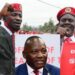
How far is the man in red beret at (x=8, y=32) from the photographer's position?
323 centimetres

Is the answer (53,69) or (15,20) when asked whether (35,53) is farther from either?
(15,20)

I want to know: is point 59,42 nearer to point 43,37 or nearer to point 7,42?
point 43,37

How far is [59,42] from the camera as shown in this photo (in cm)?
359

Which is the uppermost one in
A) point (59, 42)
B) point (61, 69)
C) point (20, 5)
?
point (20, 5)

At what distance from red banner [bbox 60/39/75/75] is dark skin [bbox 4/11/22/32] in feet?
1.41

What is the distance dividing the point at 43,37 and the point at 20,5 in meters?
0.33

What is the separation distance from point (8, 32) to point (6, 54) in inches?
8.4

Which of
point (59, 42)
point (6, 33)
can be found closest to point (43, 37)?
point (59, 42)

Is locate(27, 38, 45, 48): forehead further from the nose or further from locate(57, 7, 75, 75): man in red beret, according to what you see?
locate(57, 7, 75, 75): man in red beret

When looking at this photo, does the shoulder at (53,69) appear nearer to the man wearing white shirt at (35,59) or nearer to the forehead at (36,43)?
the man wearing white shirt at (35,59)

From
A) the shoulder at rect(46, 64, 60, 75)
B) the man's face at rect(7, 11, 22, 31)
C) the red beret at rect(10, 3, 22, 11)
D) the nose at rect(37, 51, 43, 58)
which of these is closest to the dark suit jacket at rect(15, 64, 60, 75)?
the shoulder at rect(46, 64, 60, 75)

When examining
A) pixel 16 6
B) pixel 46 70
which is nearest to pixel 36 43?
pixel 46 70

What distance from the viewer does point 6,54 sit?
323cm

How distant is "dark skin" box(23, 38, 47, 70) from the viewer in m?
3.48
